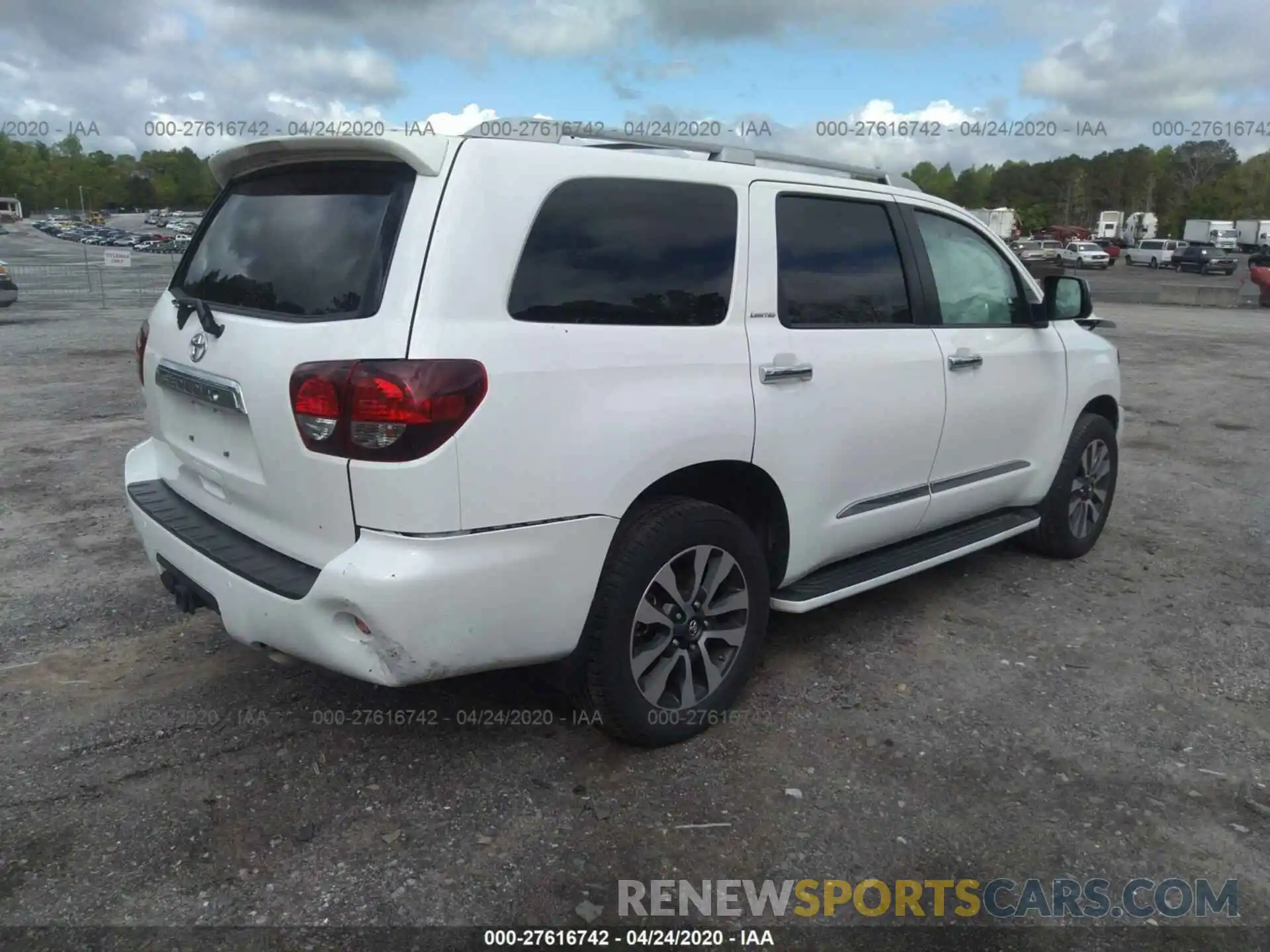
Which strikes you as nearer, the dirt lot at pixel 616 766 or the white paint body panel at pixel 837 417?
the dirt lot at pixel 616 766

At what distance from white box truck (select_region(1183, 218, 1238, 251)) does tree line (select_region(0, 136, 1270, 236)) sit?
20.4 metres

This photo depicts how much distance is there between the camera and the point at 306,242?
296 cm

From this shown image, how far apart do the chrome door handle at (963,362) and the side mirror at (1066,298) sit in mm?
783

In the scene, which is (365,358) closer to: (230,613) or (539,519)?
(539,519)

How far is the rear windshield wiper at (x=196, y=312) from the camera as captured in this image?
299cm

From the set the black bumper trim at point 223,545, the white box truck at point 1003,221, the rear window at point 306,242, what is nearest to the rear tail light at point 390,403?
the rear window at point 306,242

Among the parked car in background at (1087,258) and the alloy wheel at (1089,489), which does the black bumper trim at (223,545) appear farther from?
the parked car in background at (1087,258)

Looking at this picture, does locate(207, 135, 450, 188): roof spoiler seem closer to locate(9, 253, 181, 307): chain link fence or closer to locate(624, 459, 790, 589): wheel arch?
locate(624, 459, 790, 589): wheel arch

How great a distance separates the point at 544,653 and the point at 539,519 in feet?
1.36

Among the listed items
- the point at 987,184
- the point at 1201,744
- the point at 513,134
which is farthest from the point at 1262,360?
the point at 987,184

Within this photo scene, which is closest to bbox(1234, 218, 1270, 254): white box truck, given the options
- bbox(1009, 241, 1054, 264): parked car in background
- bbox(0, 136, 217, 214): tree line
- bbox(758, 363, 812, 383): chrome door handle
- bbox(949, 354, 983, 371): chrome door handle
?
bbox(1009, 241, 1054, 264): parked car in background

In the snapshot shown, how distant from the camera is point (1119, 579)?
5.03 meters

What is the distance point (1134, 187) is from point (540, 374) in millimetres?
123951

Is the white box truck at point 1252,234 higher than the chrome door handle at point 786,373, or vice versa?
the white box truck at point 1252,234
